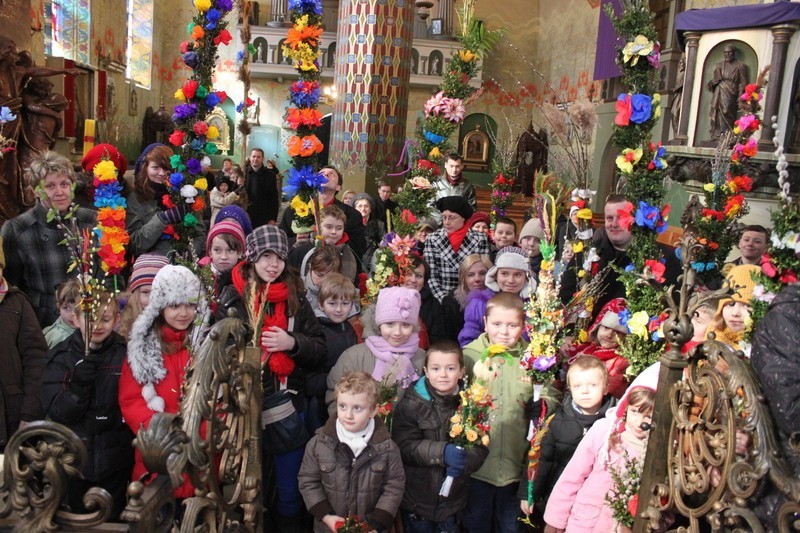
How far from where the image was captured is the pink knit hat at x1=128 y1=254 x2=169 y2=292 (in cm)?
340

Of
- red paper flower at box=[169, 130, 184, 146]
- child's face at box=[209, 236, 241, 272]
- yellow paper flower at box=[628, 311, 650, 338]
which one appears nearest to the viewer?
yellow paper flower at box=[628, 311, 650, 338]

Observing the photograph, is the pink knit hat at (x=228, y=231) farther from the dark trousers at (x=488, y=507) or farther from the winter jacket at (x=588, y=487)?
the winter jacket at (x=588, y=487)

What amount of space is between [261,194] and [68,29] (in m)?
5.88

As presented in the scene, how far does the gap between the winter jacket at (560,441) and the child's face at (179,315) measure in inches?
65.7

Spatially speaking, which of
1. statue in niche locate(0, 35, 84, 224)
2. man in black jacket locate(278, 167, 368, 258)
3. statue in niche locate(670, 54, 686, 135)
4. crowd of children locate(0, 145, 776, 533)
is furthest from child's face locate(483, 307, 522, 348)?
statue in niche locate(0, 35, 84, 224)

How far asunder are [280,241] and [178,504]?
1.38 m

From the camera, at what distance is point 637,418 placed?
8.93 feet

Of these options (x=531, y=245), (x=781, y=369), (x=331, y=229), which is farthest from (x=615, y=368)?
(x=331, y=229)

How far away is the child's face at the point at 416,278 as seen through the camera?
14.6 ft

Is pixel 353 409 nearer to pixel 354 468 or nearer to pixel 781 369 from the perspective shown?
pixel 354 468

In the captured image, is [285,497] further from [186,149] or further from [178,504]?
[186,149]

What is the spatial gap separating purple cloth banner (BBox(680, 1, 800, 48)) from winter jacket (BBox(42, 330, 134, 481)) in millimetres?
6321

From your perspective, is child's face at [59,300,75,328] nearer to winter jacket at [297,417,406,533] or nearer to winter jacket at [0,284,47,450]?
winter jacket at [0,284,47,450]

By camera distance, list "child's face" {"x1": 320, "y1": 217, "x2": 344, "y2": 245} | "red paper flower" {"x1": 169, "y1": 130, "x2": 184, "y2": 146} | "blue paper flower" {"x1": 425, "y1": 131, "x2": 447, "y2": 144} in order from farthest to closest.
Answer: "blue paper flower" {"x1": 425, "y1": 131, "x2": 447, "y2": 144}
"child's face" {"x1": 320, "y1": 217, "x2": 344, "y2": 245}
"red paper flower" {"x1": 169, "y1": 130, "x2": 184, "y2": 146}
